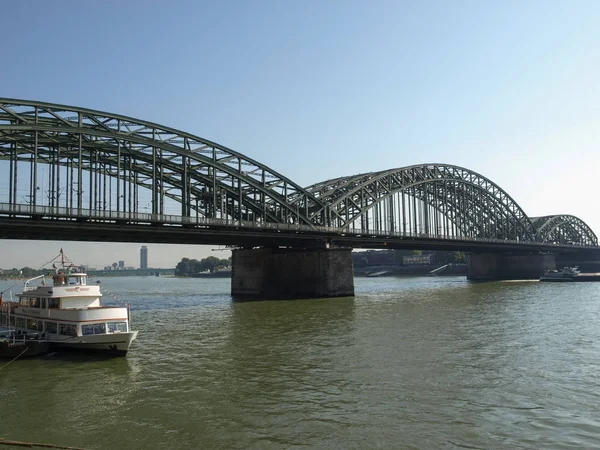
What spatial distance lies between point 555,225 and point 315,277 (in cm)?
13081

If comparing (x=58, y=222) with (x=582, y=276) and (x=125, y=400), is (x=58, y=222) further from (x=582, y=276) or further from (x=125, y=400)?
(x=582, y=276)

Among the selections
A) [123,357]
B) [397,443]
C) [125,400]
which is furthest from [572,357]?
[123,357]

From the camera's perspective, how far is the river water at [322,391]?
16047 mm

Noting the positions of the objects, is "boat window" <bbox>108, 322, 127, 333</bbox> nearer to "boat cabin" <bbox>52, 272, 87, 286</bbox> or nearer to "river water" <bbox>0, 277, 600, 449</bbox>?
"river water" <bbox>0, 277, 600, 449</bbox>

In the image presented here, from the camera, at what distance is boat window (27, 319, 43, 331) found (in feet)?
105

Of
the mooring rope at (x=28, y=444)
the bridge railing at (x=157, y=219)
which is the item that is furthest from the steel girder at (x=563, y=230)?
the mooring rope at (x=28, y=444)

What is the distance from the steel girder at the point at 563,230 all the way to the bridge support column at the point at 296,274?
109231mm

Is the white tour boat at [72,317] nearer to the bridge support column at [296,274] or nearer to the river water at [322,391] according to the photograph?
the river water at [322,391]

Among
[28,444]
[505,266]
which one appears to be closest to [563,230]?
[505,266]

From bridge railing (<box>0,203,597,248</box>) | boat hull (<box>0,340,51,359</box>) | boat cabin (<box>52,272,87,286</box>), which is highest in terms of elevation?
bridge railing (<box>0,203,597,248</box>)

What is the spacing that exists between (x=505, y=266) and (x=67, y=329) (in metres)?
132

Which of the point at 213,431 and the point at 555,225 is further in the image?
the point at 555,225

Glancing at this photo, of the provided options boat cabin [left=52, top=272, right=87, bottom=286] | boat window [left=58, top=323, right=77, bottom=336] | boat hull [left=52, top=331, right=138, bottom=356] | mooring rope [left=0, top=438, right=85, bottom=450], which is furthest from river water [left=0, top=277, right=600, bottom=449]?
boat cabin [left=52, top=272, right=87, bottom=286]

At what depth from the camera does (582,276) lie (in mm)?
118375
